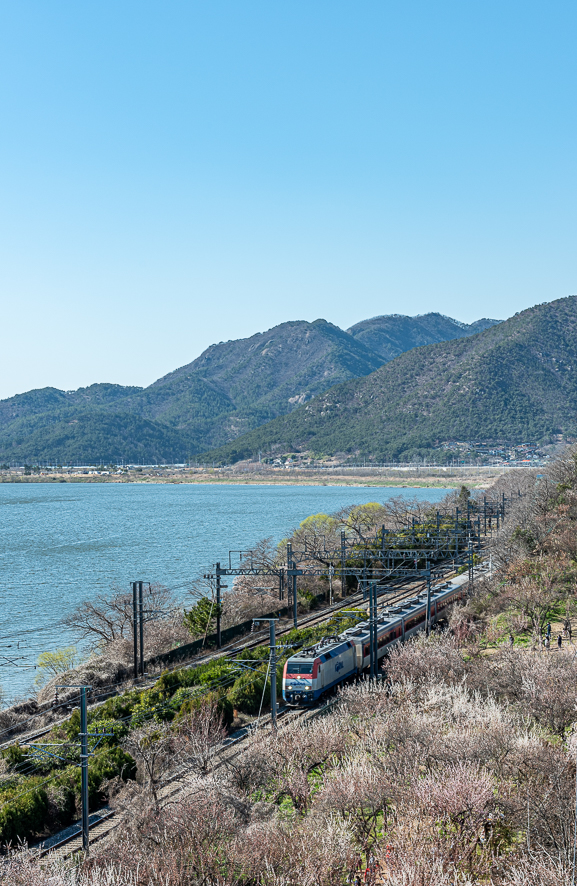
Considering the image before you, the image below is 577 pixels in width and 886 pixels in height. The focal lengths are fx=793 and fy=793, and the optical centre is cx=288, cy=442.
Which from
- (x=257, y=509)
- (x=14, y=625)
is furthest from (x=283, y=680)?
(x=257, y=509)

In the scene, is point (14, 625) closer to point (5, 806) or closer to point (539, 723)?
point (5, 806)

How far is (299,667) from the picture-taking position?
80.6 ft

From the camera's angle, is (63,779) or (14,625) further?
(14,625)

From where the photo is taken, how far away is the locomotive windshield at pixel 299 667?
2448 cm

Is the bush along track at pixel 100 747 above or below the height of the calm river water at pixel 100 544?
above

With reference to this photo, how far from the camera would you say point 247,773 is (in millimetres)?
15383

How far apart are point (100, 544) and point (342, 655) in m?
60.9

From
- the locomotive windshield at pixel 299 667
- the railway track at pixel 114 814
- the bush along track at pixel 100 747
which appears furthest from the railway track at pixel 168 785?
the locomotive windshield at pixel 299 667

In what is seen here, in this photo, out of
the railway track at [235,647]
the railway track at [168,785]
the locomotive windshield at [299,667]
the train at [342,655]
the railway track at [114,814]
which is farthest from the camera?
the train at [342,655]

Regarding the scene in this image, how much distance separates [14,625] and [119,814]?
100 feet

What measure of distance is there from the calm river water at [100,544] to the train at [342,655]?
8.73m

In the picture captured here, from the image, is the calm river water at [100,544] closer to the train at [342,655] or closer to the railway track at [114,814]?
the train at [342,655]

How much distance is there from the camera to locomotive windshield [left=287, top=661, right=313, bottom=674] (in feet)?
80.3

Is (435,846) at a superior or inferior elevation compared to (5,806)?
superior
